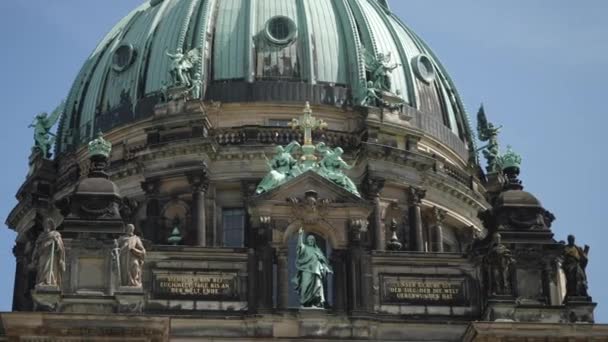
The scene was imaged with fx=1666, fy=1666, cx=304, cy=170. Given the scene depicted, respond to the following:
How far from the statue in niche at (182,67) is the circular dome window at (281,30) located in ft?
8.91

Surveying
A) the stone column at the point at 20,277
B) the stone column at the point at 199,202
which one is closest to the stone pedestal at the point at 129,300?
the stone column at the point at 199,202

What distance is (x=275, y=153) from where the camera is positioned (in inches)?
1982

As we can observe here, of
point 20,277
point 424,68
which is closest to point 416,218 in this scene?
point 424,68

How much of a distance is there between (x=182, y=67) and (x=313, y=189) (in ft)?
35.8

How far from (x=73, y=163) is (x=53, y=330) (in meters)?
15.1

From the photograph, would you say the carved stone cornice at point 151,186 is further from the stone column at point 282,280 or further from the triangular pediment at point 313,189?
the stone column at point 282,280

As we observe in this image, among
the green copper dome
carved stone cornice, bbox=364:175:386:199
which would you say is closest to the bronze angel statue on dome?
the green copper dome

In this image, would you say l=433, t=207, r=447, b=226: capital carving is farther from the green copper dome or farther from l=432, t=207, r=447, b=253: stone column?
the green copper dome

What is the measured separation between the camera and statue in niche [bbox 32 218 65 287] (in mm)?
41250

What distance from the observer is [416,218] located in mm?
51812

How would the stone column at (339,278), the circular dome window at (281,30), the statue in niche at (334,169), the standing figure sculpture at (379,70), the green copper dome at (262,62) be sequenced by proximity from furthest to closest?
the circular dome window at (281,30) < the standing figure sculpture at (379,70) < the green copper dome at (262,62) < the statue in niche at (334,169) < the stone column at (339,278)

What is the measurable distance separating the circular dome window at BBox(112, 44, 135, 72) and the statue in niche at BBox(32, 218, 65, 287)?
15.2m

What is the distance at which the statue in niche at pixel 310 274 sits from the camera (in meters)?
42.9

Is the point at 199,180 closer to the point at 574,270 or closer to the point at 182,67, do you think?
the point at 182,67
